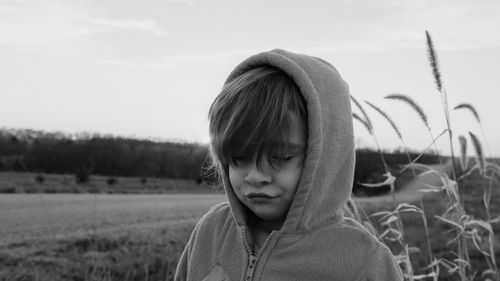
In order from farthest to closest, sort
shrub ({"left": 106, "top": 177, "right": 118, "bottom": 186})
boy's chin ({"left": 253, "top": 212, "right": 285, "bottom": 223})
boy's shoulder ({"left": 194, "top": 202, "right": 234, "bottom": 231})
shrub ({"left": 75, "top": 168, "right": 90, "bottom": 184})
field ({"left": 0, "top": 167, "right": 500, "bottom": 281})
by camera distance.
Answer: shrub ({"left": 106, "top": 177, "right": 118, "bottom": 186}), shrub ({"left": 75, "top": 168, "right": 90, "bottom": 184}), field ({"left": 0, "top": 167, "right": 500, "bottom": 281}), boy's shoulder ({"left": 194, "top": 202, "right": 234, "bottom": 231}), boy's chin ({"left": 253, "top": 212, "right": 285, "bottom": 223})

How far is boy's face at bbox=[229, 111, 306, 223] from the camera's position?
4.70 ft

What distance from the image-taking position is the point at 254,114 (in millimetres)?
1442

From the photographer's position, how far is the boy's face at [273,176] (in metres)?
1.43

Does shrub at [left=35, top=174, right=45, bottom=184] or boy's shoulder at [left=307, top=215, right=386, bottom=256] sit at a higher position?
boy's shoulder at [left=307, top=215, right=386, bottom=256]

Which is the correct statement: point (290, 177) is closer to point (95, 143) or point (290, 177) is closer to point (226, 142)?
point (226, 142)

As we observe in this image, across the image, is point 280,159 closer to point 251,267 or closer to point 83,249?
point 251,267

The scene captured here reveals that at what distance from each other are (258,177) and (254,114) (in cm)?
17

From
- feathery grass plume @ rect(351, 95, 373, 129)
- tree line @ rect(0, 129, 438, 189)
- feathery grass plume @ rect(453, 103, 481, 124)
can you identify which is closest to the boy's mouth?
feathery grass plume @ rect(351, 95, 373, 129)

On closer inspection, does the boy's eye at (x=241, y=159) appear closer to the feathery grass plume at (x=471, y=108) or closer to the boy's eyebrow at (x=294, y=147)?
the boy's eyebrow at (x=294, y=147)

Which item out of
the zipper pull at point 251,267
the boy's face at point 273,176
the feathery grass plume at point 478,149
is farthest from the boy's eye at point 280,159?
the feathery grass plume at point 478,149

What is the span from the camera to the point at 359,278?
4.72 ft

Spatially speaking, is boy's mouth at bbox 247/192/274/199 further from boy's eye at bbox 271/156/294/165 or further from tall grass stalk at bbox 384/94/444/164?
tall grass stalk at bbox 384/94/444/164

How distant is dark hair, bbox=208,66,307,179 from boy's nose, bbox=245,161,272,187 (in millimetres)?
27

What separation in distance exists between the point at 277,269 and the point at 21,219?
9688mm
